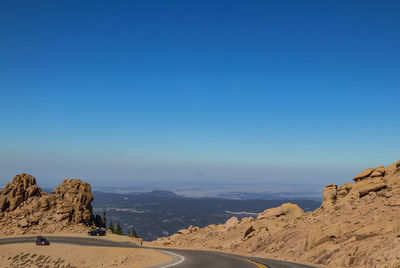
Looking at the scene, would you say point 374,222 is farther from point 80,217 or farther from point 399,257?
point 80,217

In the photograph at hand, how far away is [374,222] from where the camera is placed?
2773 centimetres

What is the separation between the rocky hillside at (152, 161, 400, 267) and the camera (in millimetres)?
23344

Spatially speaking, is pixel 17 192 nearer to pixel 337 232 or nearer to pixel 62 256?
pixel 62 256

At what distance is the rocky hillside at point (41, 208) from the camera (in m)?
65.1

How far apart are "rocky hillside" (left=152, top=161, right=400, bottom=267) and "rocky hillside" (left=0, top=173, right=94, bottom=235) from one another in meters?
26.2

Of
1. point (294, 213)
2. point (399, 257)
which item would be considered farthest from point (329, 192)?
point (399, 257)

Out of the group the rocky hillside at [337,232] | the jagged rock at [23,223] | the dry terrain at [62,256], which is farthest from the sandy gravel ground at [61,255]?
the jagged rock at [23,223]

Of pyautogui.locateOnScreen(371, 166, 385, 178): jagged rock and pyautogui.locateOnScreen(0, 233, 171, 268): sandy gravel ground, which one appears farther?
pyautogui.locateOnScreen(371, 166, 385, 178): jagged rock

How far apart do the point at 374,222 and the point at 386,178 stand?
15.2 metres

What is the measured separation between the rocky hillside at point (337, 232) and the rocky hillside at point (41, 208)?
86.0 feet

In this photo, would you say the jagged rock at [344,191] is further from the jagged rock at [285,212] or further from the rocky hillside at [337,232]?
the jagged rock at [285,212]

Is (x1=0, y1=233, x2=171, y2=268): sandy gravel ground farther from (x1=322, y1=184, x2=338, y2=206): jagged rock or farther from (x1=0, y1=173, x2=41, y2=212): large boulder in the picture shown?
(x1=322, y1=184, x2=338, y2=206): jagged rock

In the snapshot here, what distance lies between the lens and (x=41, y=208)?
69.1 metres

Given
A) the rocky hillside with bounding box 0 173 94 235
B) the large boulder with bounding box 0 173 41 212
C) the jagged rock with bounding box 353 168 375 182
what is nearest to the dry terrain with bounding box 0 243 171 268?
the rocky hillside with bounding box 0 173 94 235
